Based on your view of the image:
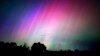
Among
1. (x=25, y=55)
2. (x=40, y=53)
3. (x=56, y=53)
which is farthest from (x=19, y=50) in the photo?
(x=56, y=53)

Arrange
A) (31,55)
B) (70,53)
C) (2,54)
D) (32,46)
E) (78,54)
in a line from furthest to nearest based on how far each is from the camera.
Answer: (70,53)
(78,54)
(32,46)
(31,55)
(2,54)

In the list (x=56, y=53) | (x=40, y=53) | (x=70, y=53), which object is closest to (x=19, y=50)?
(x=40, y=53)

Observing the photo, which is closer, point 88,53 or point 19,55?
point 19,55

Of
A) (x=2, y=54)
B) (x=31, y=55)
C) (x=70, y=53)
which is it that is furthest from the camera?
(x=70, y=53)

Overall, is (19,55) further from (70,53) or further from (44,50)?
(70,53)

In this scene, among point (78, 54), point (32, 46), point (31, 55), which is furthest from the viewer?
point (78, 54)

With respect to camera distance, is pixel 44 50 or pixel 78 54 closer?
pixel 44 50

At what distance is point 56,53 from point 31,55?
21.4 metres

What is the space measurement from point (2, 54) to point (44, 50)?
2044 centimetres

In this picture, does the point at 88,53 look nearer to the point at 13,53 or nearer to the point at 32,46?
the point at 32,46

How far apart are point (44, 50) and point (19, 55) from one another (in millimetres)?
12200

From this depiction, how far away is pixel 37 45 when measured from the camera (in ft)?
311

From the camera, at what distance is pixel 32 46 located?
93.6 m

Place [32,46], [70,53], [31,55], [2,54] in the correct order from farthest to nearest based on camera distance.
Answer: [70,53]
[32,46]
[31,55]
[2,54]
